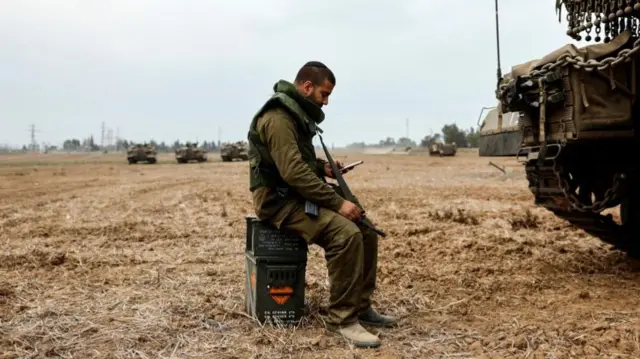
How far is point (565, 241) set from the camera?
7570 millimetres

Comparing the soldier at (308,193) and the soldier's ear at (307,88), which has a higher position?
the soldier's ear at (307,88)

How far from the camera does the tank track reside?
526 cm

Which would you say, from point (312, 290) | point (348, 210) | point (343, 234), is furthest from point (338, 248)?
point (312, 290)

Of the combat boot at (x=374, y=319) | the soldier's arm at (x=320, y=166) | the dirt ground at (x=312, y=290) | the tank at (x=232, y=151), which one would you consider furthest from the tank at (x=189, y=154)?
the combat boot at (x=374, y=319)

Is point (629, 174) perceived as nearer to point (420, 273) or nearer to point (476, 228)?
point (420, 273)

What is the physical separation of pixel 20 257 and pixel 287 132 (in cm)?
395

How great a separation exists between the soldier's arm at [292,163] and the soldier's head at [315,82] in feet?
0.85

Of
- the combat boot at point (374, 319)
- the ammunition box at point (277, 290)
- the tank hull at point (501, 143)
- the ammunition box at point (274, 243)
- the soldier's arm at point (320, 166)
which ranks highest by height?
the tank hull at point (501, 143)

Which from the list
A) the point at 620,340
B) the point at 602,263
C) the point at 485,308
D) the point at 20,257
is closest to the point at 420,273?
the point at 485,308

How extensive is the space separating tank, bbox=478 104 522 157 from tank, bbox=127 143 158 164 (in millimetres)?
33796

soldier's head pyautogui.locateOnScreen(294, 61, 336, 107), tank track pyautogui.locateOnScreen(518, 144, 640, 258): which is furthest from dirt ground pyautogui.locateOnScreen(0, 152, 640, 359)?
soldier's head pyautogui.locateOnScreen(294, 61, 336, 107)

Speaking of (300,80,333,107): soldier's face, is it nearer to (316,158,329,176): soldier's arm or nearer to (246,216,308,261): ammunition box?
(316,158,329,176): soldier's arm

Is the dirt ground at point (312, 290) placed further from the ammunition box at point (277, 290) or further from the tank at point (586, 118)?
the tank at point (586, 118)

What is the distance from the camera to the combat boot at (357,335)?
394cm
